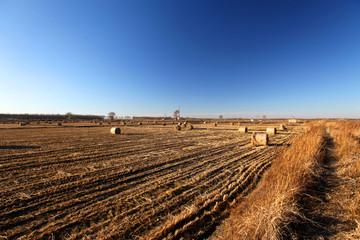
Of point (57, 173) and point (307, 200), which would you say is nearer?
point (307, 200)

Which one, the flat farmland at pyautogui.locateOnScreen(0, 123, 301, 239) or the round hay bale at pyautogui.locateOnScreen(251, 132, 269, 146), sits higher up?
the round hay bale at pyautogui.locateOnScreen(251, 132, 269, 146)

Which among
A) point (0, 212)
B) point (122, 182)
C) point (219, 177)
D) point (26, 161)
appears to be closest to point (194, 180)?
point (219, 177)

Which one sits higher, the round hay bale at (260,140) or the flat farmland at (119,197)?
the round hay bale at (260,140)

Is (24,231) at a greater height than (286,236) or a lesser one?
lesser

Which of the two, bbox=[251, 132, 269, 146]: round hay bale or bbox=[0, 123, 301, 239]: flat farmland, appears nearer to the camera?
bbox=[0, 123, 301, 239]: flat farmland

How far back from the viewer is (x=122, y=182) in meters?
4.85

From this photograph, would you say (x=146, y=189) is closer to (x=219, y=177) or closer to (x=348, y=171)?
(x=219, y=177)

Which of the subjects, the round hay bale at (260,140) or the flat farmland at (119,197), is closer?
the flat farmland at (119,197)

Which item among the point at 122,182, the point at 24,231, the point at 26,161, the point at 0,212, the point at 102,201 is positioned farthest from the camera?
the point at 26,161

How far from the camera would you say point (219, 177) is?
5184 millimetres

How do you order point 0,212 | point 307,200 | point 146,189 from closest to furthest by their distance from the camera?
1. point 0,212
2. point 307,200
3. point 146,189

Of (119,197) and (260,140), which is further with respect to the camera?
(260,140)

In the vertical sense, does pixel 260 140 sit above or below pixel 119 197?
above

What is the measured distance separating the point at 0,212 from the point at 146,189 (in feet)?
10.8
